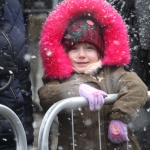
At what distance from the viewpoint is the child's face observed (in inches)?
133

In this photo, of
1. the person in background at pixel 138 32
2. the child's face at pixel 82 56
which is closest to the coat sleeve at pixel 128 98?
the child's face at pixel 82 56

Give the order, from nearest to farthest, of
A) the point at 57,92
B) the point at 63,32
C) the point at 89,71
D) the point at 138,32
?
the point at 57,92 → the point at 89,71 → the point at 63,32 → the point at 138,32

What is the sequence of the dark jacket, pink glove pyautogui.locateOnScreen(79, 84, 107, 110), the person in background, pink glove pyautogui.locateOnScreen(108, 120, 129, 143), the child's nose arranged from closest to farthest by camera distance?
pink glove pyautogui.locateOnScreen(79, 84, 107, 110), pink glove pyautogui.locateOnScreen(108, 120, 129, 143), the dark jacket, the child's nose, the person in background

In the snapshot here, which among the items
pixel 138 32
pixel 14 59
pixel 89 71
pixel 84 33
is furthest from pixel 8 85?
pixel 138 32

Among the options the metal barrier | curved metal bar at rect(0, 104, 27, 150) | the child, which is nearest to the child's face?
the child

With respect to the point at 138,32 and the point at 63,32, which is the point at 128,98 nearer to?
the point at 63,32

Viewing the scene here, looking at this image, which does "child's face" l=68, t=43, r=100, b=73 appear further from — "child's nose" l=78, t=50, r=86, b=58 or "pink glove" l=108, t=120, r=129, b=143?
"pink glove" l=108, t=120, r=129, b=143

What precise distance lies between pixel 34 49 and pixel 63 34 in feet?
3.25

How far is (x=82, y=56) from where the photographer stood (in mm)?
3359

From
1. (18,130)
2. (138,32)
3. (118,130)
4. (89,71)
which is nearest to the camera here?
(18,130)

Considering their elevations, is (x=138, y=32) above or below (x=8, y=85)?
above

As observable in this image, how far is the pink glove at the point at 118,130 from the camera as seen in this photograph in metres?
3.06

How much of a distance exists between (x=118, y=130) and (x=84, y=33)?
0.68 meters

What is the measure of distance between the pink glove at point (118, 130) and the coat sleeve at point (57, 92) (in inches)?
10.4
